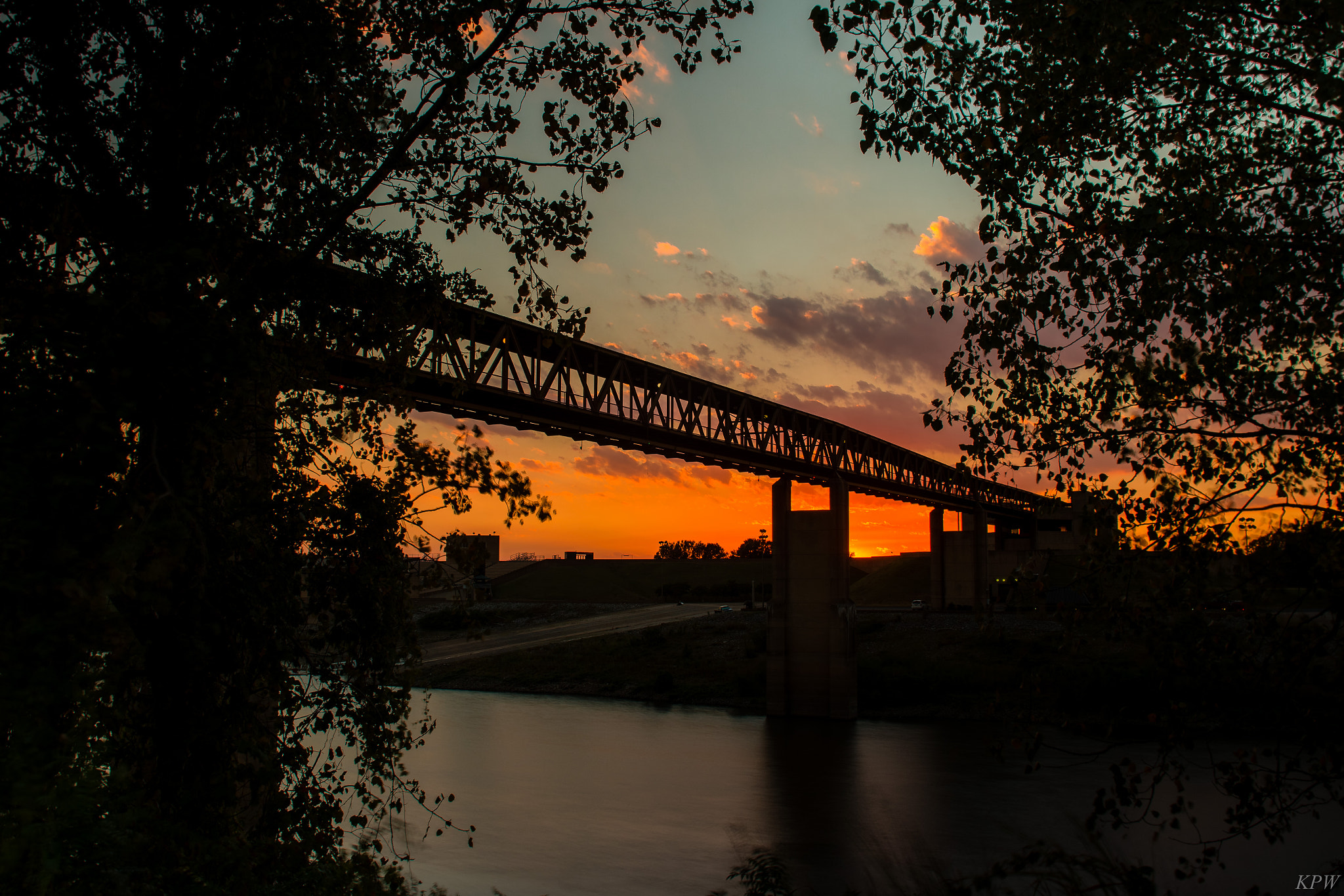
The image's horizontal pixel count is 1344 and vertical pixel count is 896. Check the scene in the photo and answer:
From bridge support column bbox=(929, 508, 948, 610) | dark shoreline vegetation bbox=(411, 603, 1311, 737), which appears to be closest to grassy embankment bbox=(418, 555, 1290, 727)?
dark shoreline vegetation bbox=(411, 603, 1311, 737)

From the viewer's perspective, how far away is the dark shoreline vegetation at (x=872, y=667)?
167ft

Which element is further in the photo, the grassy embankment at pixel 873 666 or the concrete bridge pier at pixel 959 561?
the concrete bridge pier at pixel 959 561

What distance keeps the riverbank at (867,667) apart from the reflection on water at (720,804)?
4866 millimetres

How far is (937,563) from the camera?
333ft

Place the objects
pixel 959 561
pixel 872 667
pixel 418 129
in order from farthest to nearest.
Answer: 1. pixel 959 561
2. pixel 872 667
3. pixel 418 129

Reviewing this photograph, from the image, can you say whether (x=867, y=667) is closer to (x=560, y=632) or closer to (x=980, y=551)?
(x=560, y=632)

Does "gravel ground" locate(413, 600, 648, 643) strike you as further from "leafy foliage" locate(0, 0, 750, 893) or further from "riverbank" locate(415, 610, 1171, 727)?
"leafy foliage" locate(0, 0, 750, 893)

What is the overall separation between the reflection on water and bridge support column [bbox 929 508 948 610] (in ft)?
163

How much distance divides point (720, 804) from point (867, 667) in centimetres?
2728

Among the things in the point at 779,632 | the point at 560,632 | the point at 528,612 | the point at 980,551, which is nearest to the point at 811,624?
the point at 779,632

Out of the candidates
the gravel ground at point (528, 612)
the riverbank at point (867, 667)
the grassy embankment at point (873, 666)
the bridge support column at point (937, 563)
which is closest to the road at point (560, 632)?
the gravel ground at point (528, 612)

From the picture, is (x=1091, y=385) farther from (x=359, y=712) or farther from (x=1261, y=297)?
(x=359, y=712)

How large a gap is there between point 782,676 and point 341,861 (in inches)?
1913

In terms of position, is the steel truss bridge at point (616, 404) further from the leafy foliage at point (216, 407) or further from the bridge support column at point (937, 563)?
the bridge support column at point (937, 563)
